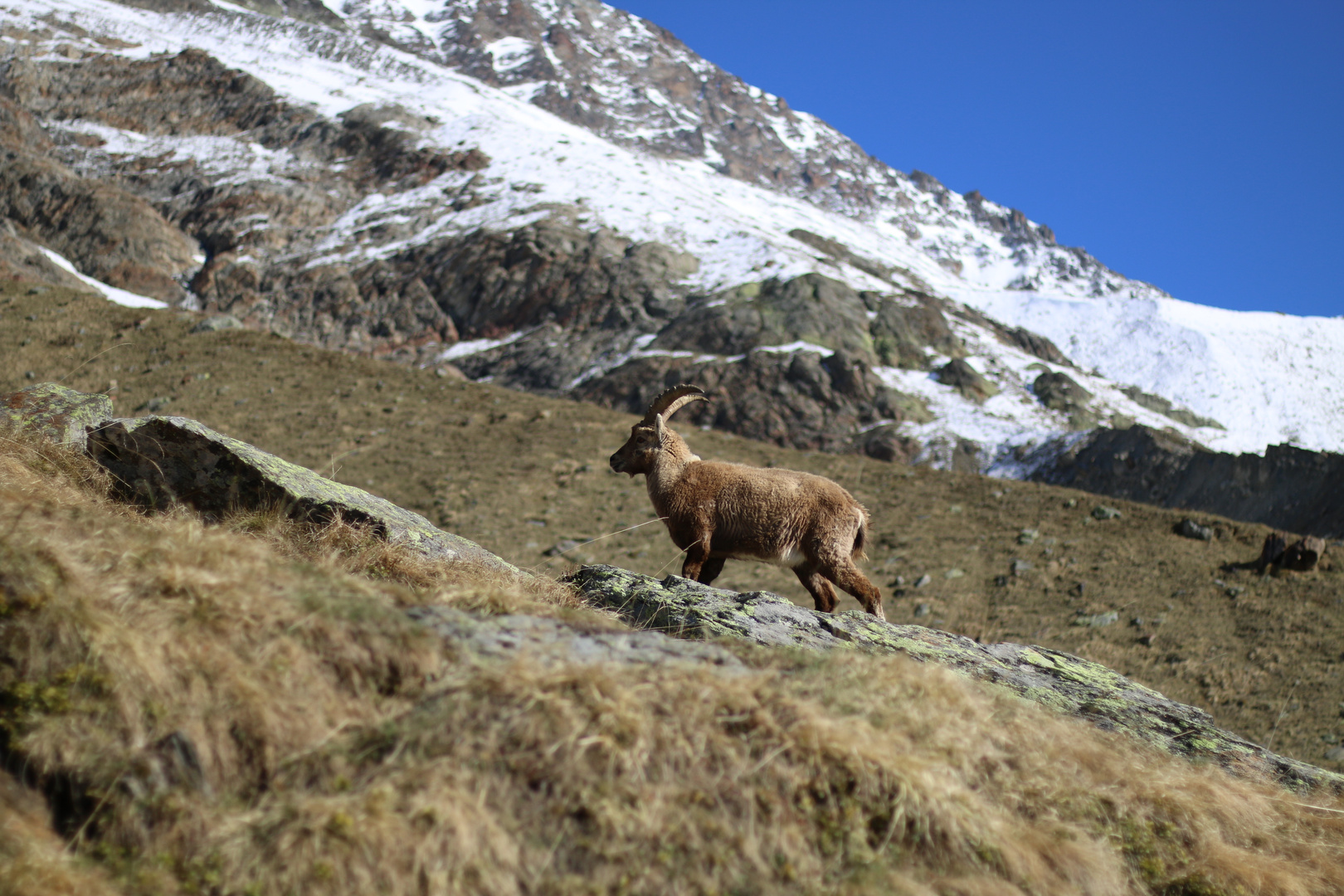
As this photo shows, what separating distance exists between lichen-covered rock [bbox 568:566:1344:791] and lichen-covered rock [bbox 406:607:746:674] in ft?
2.70

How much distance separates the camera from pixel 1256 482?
28500mm

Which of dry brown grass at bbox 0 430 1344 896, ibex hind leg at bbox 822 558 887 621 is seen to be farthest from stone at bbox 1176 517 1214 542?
dry brown grass at bbox 0 430 1344 896

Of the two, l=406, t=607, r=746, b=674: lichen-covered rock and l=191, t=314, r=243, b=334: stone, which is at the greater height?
l=406, t=607, r=746, b=674: lichen-covered rock

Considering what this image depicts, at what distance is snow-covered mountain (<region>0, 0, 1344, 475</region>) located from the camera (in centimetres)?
5400

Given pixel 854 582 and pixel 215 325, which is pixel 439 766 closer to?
pixel 854 582

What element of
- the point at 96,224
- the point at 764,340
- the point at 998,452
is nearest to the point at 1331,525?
the point at 998,452

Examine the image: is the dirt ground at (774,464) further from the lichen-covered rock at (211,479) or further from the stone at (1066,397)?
the stone at (1066,397)

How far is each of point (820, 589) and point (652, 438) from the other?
274 centimetres

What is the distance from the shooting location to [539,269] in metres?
67.6

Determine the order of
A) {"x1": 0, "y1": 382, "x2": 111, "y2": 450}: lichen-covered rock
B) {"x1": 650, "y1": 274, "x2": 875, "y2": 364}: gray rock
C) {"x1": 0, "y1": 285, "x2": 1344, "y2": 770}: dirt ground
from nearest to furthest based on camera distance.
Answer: {"x1": 0, "y1": 382, "x2": 111, "y2": 450}: lichen-covered rock
{"x1": 0, "y1": 285, "x2": 1344, "y2": 770}: dirt ground
{"x1": 650, "y1": 274, "x2": 875, "y2": 364}: gray rock

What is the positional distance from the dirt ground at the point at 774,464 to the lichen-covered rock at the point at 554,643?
33.5ft

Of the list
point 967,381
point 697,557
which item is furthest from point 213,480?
point 967,381

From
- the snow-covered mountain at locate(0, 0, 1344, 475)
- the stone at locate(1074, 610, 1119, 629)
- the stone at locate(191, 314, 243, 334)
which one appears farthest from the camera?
the snow-covered mountain at locate(0, 0, 1344, 475)

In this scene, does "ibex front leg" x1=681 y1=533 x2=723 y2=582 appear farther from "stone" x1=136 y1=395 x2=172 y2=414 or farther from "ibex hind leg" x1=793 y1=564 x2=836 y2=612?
"stone" x1=136 y1=395 x2=172 y2=414
